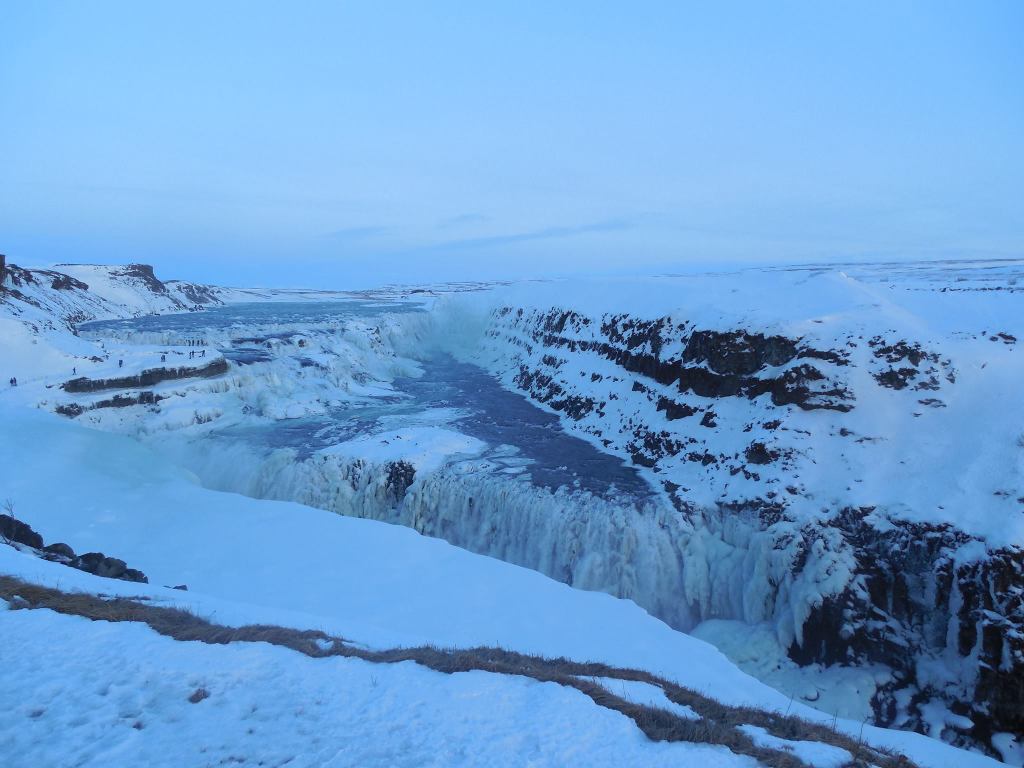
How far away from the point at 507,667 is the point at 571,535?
12.0 m

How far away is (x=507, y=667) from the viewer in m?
7.09

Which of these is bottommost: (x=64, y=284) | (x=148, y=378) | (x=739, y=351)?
(x=148, y=378)

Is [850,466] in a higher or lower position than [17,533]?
lower

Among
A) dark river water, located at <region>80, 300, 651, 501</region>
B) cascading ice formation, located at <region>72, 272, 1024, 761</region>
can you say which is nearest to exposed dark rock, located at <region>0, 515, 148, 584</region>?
cascading ice formation, located at <region>72, 272, 1024, 761</region>

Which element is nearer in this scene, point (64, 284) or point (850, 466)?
point (850, 466)

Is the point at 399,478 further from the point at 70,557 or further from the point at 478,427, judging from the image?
the point at 70,557

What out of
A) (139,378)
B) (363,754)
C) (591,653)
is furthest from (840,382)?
(139,378)

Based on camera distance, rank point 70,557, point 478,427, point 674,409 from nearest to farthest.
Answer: point 70,557
point 674,409
point 478,427

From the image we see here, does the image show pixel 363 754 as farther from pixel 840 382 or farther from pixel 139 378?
pixel 139 378

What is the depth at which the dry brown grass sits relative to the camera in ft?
19.6

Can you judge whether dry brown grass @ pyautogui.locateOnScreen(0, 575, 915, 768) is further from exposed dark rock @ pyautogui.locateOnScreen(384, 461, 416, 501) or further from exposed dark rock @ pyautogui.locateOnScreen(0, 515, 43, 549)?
exposed dark rock @ pyautogui.locateOnScreen(384, 461, 416, 501)

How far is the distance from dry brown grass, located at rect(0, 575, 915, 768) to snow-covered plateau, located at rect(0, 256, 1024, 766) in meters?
0.23

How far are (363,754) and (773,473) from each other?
17177 millimetres

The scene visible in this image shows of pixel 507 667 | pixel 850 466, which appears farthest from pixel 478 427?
pixel 507 667
